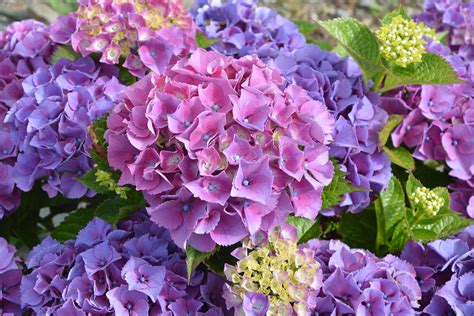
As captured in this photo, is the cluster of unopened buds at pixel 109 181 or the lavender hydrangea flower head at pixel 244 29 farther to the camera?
the lavender hydrangea flower head at pixel 244 29

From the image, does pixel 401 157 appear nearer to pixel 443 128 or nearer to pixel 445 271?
pixel 443 128

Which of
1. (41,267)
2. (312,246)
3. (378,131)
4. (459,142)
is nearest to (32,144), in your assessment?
(41,267)

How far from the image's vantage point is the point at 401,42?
6.61 feet

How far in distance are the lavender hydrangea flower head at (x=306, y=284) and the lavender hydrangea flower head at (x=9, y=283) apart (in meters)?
0.60

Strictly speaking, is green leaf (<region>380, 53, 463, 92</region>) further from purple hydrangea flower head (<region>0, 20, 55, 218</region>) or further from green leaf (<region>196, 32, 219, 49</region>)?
purple hydrangea flower head (<region>0, 20, 55, 218</region>)

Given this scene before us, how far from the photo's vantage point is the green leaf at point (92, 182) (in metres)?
1.91

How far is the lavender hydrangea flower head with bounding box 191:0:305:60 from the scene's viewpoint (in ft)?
7.70

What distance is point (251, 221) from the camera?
159 centimetres

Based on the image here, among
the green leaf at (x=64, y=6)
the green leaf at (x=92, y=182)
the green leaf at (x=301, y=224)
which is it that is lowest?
the green leaf at (x=64, y=6)

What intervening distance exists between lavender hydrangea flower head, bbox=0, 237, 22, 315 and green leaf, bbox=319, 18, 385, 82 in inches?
44.2

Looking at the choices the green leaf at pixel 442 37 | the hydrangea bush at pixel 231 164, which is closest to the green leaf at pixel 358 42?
the hydrangea bush at pixel 231 164

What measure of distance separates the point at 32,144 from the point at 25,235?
19.8 inches

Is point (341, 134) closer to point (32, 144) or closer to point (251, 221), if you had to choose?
point (251, 221)

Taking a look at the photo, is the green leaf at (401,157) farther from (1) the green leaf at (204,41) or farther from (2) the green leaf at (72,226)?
(2) the green leaf at (72,226)
